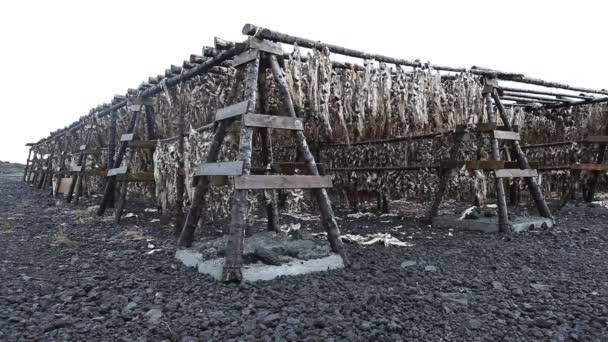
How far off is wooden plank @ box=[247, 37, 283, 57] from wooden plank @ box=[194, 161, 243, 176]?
1564 mm

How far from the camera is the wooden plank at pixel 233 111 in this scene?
16.3ft

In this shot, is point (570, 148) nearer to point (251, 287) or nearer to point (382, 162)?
point (382, 162)

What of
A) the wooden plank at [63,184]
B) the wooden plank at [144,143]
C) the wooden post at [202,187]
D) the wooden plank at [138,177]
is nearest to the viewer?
the wooden post at [202,187]

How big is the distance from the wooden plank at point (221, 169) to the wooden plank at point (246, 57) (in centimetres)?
141

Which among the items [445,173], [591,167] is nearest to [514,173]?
[445,173]

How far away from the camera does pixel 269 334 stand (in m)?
3.20

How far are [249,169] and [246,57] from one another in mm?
1591

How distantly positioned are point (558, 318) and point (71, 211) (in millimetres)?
12423

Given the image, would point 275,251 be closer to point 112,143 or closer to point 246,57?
point 246,57

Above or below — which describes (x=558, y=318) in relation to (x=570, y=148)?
below

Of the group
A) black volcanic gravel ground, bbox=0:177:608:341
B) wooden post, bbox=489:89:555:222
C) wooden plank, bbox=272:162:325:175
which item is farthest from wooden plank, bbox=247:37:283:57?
wooden post, bbox=489:89:555:222

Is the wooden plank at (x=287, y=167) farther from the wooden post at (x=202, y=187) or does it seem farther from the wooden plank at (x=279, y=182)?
the wooden post at (x=202, y=187)

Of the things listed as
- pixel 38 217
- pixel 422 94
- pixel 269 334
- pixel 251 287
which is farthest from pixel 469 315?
pixel 38 217

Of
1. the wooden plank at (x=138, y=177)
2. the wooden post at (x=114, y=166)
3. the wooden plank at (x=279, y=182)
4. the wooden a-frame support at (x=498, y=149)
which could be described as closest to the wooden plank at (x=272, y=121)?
the wooden plank at (x=279, y=182)
